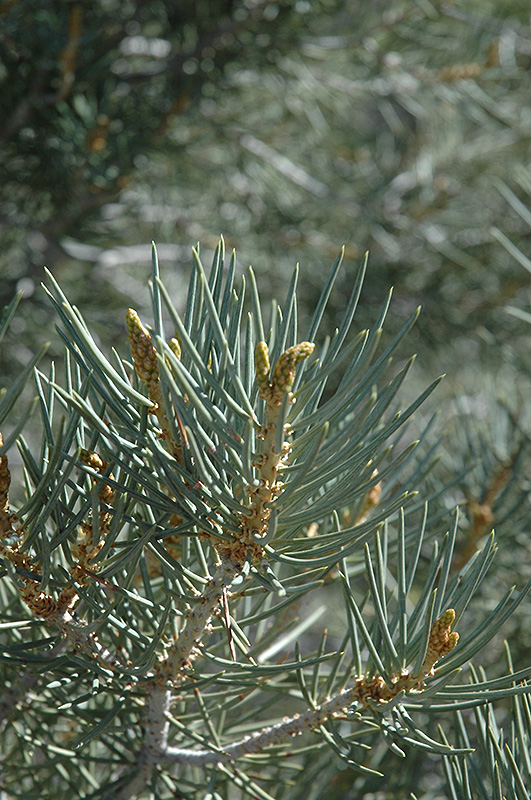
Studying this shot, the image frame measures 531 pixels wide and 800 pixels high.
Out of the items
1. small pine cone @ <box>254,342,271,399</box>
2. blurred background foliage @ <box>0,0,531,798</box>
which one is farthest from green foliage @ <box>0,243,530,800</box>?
blurred background foliage @ <box>0,0,531,798</box>

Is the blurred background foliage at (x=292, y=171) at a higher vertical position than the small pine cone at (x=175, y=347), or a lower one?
lower

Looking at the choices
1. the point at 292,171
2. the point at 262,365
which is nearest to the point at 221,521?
the point at 262,365

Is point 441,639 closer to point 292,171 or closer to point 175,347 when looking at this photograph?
point 175,347

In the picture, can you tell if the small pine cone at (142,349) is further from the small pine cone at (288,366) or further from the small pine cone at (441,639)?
the small pine cone at (441,639)

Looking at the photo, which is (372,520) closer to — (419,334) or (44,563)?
(44,563)

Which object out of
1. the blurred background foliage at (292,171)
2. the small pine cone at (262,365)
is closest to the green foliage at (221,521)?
the small pine cone at (262,365)
